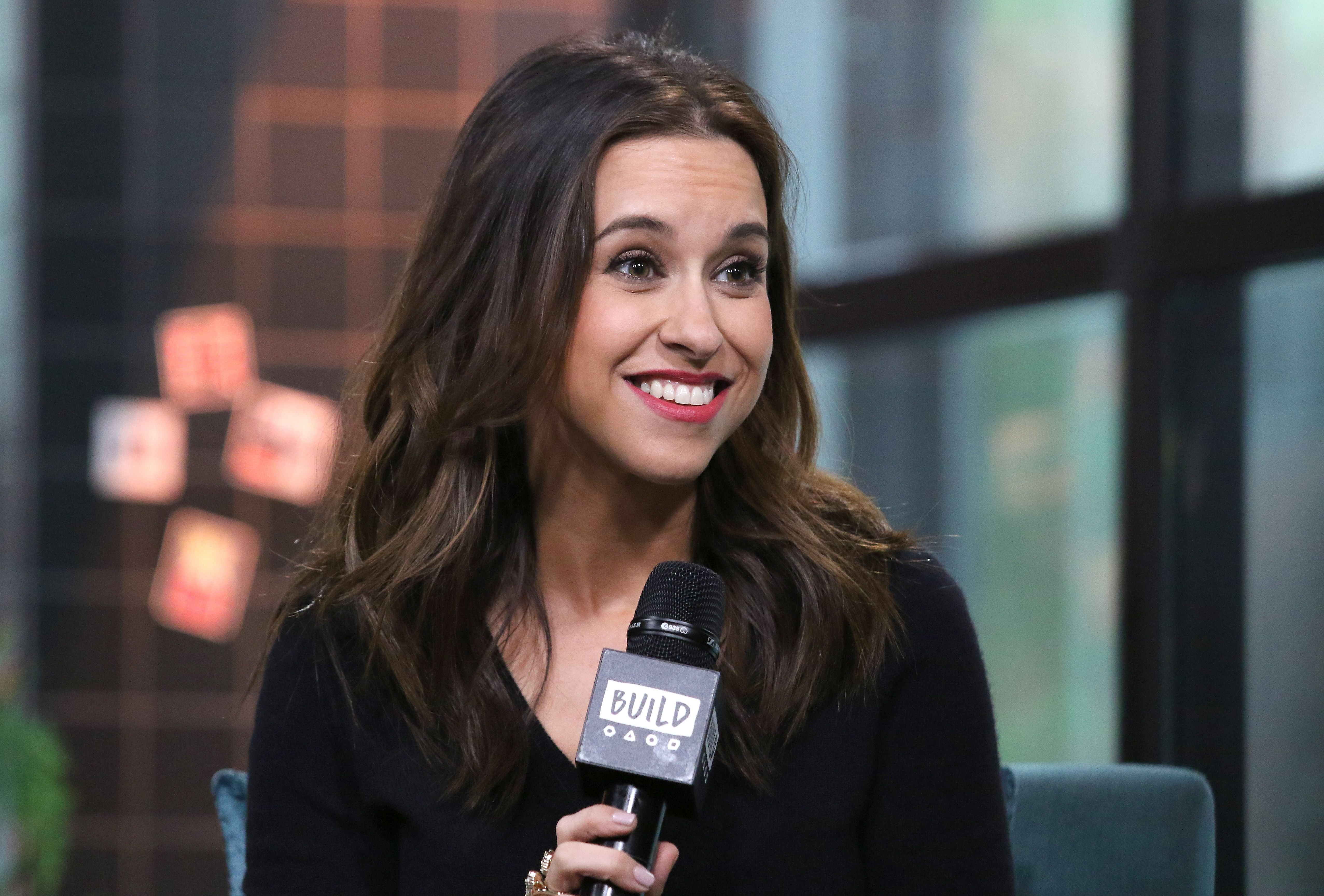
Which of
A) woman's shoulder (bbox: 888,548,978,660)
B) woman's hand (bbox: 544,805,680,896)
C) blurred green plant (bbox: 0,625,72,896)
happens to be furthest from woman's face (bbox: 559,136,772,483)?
blurred green plant (bbox: 0,625,72,896)

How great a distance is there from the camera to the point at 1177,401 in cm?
238

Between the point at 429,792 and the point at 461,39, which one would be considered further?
the point at 461,39

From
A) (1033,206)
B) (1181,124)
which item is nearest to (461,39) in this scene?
(1033,206)

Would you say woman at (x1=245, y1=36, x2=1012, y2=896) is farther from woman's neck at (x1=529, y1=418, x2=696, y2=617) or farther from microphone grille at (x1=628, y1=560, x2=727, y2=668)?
microphone grille at (x1=628, y1=560, x2=727, y2=668)

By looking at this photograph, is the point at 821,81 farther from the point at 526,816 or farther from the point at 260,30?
the point at 526,816

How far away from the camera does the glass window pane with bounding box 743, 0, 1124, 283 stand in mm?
2799

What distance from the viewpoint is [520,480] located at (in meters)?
1.43

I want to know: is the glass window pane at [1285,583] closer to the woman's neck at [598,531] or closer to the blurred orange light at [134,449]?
the woman's neck at [598,531]

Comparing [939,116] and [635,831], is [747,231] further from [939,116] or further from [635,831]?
[939,116]

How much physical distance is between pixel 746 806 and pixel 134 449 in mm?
3217

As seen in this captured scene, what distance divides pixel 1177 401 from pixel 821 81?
5.45 ft

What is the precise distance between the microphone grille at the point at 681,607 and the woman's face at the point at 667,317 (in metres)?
0.16

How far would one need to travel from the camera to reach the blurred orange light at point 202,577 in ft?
13.4

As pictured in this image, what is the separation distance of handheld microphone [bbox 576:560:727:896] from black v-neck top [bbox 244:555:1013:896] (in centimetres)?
37
